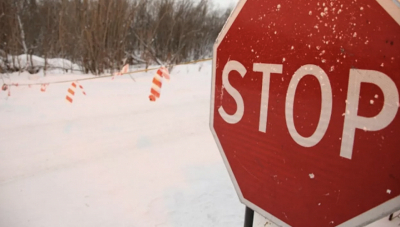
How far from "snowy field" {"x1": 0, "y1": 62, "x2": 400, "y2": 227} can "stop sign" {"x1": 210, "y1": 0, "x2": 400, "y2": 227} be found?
251 cm

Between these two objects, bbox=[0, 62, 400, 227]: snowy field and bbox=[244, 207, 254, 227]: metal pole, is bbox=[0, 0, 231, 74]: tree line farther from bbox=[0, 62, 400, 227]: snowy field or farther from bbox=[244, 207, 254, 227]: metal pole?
bbox=[244, 207, 254, 227]: metal pole

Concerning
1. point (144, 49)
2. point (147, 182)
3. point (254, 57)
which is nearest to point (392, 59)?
point (254, 57)

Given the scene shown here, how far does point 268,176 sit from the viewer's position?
107 centimetres

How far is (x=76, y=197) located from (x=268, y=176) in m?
3.55

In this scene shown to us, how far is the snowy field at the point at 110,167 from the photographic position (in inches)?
139

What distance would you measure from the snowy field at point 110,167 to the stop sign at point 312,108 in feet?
Answer: 8.25

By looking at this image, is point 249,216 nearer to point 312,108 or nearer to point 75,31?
point 312,108

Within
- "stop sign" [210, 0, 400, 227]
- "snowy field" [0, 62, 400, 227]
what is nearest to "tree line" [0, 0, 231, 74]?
"snowy field" [0, 62, 400, 227]

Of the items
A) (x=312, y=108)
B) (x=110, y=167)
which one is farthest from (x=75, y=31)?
(x=312, y=108)

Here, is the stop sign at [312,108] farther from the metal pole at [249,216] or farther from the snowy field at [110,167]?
the snowy field at [110,167]

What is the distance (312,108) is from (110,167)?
4337 mm

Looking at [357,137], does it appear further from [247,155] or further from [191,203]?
[191,203]

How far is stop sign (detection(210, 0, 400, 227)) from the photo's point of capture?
2.46 feet

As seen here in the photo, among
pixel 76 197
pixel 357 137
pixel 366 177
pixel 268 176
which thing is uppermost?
pixel 357 137
